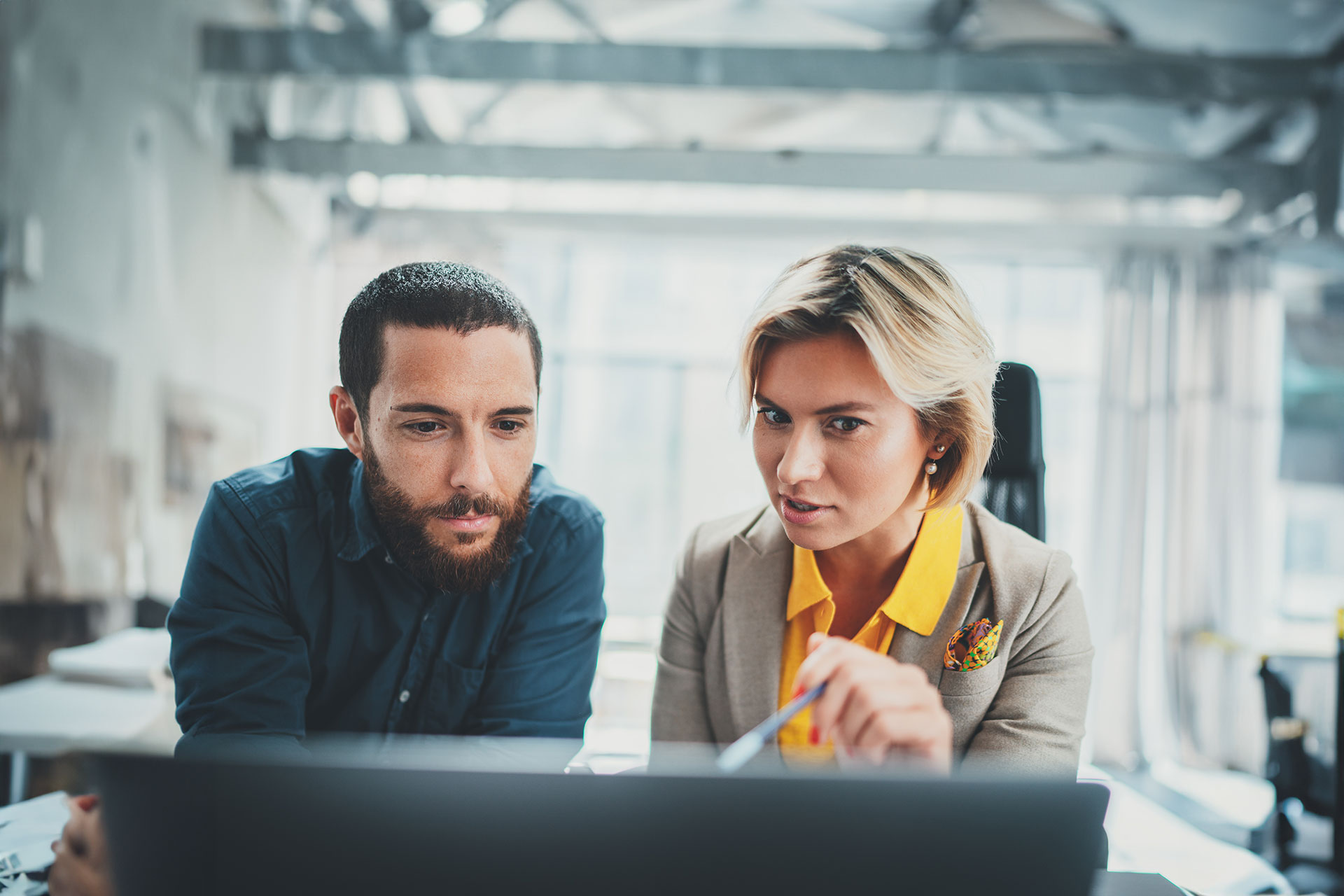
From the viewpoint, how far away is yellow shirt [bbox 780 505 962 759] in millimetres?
1150

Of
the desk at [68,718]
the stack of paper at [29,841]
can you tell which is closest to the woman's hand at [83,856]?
the stack of paper at [29,841]

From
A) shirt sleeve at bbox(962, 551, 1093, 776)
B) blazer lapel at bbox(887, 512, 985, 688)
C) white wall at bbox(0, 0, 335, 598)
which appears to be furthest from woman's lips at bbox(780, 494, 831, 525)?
white wall at bbox(0, 0, 335, 598)

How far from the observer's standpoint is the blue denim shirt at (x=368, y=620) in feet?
3.84

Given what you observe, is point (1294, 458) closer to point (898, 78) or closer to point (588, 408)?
point (898, 78)

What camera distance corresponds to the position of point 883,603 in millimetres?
1204

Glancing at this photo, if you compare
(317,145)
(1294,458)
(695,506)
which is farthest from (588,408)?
(1294,458)

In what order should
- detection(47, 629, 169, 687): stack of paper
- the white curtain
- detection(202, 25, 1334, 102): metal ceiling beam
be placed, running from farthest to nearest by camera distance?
the white curtain → detection(202, 25, 1334, 102): metal ceiling beam → detection(47, 629, 169, 687): stack of paper

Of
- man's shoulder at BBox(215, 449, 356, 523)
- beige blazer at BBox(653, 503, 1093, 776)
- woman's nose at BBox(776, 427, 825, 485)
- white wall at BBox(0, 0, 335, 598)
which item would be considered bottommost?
beige blazer at BBox(653, 503, 1093, 776)

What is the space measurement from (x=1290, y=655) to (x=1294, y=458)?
1973mm

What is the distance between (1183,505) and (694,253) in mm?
3152

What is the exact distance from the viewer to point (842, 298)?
1.04m

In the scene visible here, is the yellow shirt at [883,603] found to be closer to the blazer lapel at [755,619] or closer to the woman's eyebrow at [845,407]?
the blazer lapel at [755,619]

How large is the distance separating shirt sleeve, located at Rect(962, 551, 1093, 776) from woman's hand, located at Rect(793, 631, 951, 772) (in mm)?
321

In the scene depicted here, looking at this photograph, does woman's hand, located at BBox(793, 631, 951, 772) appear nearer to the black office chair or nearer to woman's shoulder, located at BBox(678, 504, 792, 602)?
woman's shoulder, located at BBox(678, 504, 792, 602)
